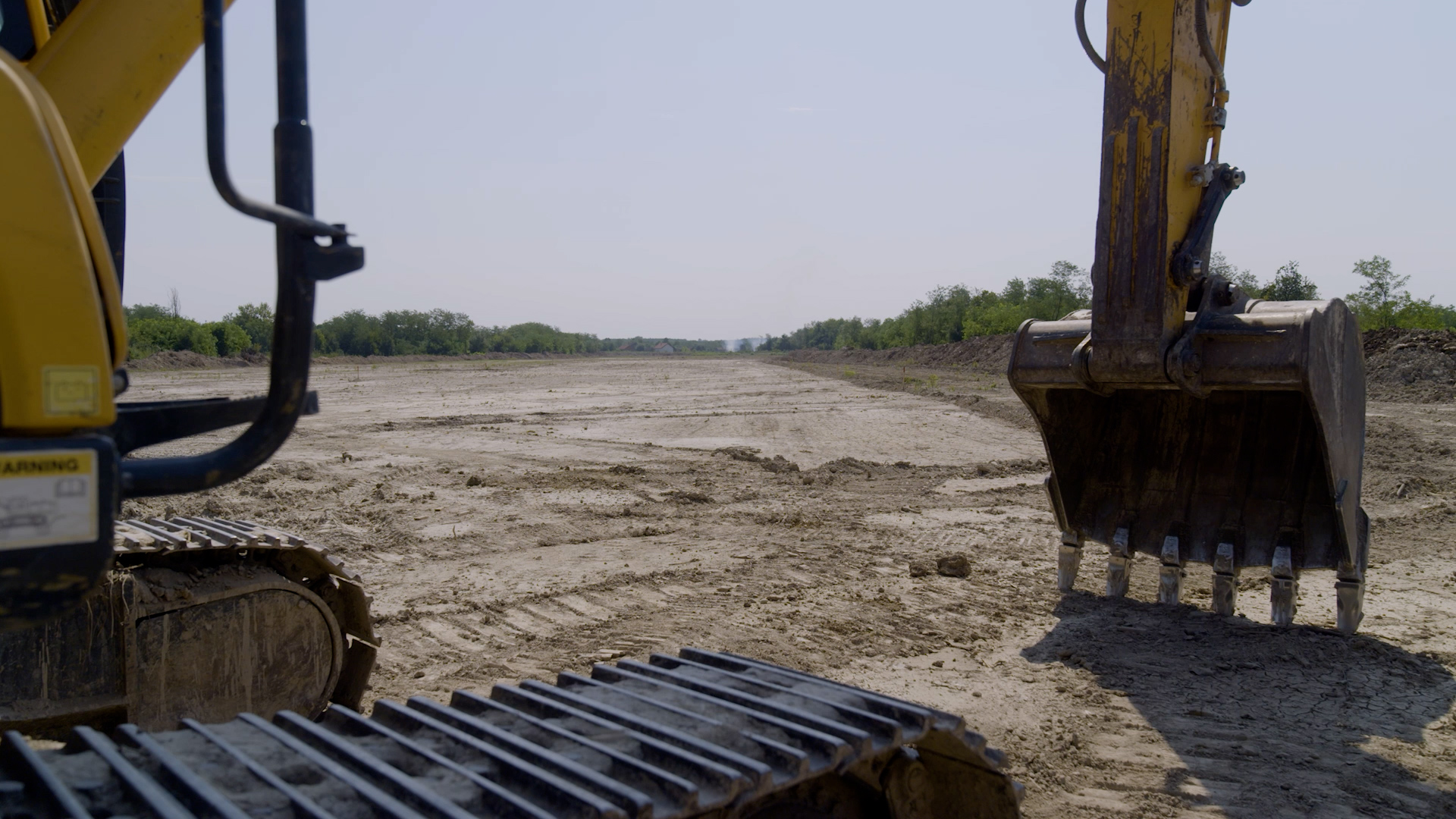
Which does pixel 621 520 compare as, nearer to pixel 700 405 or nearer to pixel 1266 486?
pixel 1266 486

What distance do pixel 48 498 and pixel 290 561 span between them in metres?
2.33

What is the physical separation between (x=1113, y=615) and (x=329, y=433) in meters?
12.0

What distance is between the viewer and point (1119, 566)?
554 cm

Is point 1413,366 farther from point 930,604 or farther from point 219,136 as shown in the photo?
point 219,136

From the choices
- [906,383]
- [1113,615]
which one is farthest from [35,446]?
[906,383]

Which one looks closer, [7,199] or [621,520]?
[7,199]

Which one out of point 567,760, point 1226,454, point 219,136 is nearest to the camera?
point 219,136

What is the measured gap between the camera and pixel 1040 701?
4.21 metres

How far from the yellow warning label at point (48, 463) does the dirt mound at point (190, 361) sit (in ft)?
130

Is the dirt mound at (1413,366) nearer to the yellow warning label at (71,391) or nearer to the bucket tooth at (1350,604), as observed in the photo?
the bucket tooth at (1350,604)

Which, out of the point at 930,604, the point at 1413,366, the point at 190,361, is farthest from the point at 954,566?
the point at 190,361

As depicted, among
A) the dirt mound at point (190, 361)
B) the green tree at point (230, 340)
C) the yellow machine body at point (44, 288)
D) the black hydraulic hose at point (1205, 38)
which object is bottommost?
the dirt mound at point (190, 361)

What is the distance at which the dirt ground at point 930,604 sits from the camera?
3.69 meters

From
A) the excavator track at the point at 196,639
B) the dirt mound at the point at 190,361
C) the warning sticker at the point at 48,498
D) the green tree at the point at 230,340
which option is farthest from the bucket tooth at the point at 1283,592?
the green tree at the point at 230,340
